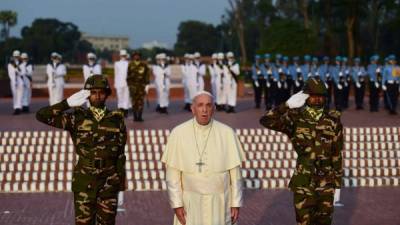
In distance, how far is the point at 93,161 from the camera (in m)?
6.24

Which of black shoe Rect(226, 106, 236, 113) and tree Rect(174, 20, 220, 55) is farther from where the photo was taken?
tree Rect(174, 20, 220, 55)

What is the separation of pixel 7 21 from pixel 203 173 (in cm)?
7252

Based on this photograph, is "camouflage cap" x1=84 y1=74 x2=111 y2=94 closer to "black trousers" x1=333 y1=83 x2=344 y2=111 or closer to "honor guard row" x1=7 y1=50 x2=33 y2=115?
"honor guard row" x1=7 y1=50 x2=33 y2=115

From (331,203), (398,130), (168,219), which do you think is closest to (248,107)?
(398,130)

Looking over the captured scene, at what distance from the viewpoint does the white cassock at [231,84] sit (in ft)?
64.7

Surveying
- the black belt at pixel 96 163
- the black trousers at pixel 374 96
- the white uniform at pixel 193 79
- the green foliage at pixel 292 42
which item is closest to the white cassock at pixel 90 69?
the white uniform at pixel 193 79

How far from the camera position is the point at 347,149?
1344cm

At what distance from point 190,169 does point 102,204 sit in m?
1.12

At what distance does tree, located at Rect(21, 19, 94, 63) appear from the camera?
7631 cm

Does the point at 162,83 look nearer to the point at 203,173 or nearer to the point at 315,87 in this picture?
the point at 315,87

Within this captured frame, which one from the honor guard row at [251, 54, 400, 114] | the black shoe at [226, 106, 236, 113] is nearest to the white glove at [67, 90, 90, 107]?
the black shoe at [226, 106, 236, 113]

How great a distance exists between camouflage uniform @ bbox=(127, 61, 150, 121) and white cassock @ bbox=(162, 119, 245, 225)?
428 inches

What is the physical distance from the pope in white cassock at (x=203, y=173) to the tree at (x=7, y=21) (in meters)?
70.9

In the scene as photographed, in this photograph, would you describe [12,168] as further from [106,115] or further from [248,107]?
[248,107]
